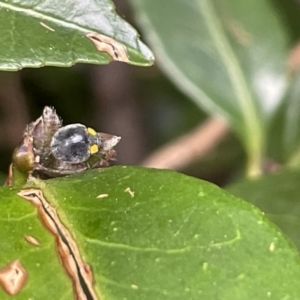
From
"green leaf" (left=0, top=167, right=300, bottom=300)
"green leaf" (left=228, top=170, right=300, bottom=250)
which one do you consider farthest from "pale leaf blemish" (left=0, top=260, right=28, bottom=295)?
"green leaf" (left=228, top=170, right=300, bottom=250)

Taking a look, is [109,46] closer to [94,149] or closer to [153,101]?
[94,149]

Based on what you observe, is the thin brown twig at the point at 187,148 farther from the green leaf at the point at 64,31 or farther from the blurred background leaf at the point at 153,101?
the green leaf at the point at 64,31

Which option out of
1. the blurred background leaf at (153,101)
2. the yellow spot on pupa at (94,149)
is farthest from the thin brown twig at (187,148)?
the yellow spot on pupa at (94,149)

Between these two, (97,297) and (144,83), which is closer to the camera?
(97,297)

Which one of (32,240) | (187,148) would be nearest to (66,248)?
(32,240)

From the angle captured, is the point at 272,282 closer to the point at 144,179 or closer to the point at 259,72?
the point at 144,179

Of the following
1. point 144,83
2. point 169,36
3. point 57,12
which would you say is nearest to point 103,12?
point 57,12
